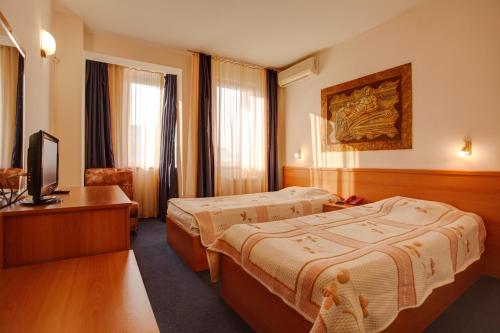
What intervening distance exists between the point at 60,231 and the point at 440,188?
10.7 ft

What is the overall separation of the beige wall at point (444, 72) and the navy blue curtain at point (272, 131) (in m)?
1.45

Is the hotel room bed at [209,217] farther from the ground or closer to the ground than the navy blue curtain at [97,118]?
closer to the ground

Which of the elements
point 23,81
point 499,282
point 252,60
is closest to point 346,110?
point 252,60

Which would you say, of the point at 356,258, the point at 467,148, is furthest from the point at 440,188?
the point at 356,258

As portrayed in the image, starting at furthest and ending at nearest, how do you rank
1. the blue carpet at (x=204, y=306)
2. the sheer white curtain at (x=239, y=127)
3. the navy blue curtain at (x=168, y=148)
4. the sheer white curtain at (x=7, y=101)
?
the navy blue curtain at (x=168, y=148) < the sheer white curtain at (x=239, y=127) < the blue carpet at (x=204, y=306) < the sheer white curtain at (x=7, y=101)

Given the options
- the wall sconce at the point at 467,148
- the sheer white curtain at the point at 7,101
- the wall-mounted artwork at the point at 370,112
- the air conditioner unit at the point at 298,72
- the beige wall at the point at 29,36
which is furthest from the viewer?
the air conditioner unit at the point at 298,72

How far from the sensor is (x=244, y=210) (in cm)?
282

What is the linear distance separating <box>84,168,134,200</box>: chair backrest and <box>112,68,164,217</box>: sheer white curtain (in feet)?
1.30

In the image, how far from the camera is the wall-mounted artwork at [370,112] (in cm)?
299

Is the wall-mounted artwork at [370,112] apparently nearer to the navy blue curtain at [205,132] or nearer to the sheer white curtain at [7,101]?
the navy blue curtain at [205,132]

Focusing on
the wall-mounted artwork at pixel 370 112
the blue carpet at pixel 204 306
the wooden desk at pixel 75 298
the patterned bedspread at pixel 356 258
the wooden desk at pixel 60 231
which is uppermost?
the wall-mounted artwork at pixel 370 112

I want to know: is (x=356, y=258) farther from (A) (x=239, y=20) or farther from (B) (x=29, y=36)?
(A) (x=239, y=20)

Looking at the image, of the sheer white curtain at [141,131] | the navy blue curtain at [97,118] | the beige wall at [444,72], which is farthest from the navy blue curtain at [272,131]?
the navy blue curtain at [97,118]

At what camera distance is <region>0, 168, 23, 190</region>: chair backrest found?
1300 millimetres
